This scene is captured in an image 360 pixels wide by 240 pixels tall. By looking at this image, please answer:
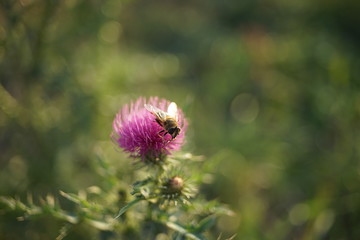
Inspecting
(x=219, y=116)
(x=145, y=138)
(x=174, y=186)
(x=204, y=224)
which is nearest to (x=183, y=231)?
(x=204, y=224)

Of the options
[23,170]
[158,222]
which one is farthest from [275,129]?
[23,170]

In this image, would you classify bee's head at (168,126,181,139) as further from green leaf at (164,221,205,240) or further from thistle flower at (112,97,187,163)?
green leaf at (164,221,205,240)

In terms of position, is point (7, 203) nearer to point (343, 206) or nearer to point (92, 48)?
point (92, 48)

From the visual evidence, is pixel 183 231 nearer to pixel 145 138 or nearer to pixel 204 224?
pixel 204 224

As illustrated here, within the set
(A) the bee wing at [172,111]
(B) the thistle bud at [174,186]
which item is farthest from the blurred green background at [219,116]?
(B) the thistle bud at [174,186]

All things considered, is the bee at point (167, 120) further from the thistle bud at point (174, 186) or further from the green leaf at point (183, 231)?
the green leaf at point (183, 231)

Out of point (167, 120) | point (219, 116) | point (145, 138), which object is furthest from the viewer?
point (219, 116)
